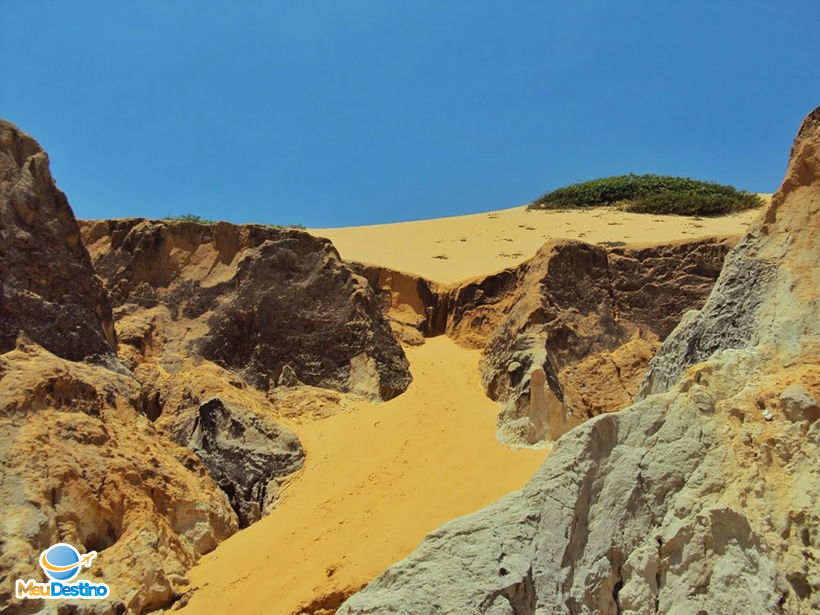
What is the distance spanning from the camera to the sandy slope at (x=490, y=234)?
2181cm

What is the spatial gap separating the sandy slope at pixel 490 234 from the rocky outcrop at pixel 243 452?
26.0ft

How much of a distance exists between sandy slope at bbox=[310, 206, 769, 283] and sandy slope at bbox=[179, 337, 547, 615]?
260 inches

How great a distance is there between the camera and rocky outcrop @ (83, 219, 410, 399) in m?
12.8

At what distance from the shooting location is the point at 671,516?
580 cm

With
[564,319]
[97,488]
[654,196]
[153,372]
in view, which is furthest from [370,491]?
[654,196]

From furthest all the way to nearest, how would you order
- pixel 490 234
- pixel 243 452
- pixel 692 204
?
pixel 692 204
pixel 490 234
pixel 243 452

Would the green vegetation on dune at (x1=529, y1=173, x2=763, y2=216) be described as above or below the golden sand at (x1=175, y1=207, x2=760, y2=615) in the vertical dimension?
above

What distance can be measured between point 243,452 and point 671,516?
20.2 ft

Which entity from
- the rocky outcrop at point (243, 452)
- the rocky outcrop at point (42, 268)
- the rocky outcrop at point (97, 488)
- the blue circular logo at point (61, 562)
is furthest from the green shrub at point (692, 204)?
the blue circular logo at point (61, 562)

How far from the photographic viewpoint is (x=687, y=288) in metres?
14.5

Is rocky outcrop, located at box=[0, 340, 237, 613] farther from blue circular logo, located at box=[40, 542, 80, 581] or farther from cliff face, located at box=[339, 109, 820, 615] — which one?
Result: cliff face, located at box=[339, 109, 820, 615]

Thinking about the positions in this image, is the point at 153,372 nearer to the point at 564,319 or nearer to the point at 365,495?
the point at 365,495

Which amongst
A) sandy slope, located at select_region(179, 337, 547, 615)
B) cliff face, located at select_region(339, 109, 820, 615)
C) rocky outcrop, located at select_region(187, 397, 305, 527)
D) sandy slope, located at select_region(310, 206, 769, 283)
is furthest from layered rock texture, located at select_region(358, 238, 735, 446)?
cliff face, located at select_region(339, 109, 820, 615)

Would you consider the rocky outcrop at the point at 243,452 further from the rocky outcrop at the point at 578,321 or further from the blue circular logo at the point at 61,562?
the rocky outcrop at the point at 578,321
